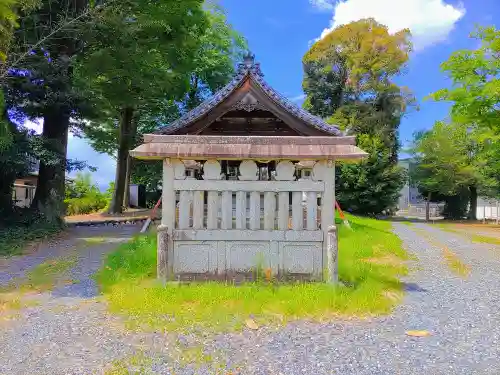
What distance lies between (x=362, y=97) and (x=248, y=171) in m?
28.3

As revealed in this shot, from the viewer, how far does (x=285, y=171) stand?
6039 mm

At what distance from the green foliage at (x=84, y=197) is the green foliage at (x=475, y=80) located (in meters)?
22.1

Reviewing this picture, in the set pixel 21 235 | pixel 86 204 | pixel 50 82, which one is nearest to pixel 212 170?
pixel 21 235

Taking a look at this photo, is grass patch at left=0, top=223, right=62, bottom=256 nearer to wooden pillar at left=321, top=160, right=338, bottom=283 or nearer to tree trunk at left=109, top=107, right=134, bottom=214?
wooden pillar at left=321, top=160, right=338, bottom=283

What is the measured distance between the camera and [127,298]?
214 inches

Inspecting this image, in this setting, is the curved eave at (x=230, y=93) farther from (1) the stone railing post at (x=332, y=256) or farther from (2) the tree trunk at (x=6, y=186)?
(1) the stone railing post at (x=332, y=256)

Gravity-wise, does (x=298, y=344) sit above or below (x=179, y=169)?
below

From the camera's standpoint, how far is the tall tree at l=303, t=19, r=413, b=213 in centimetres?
2950

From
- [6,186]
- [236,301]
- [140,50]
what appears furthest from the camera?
[140,50]

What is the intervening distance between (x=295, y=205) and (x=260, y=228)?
65 cm

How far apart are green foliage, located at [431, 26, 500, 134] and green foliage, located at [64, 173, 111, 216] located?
22.1 m

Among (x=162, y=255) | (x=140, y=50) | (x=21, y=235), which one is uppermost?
(x=140, y=50)

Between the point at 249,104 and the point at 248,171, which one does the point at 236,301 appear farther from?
the point at 249,104

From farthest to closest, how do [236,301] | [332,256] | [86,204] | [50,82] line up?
[86,204] < [50,82] < [332,256] < [236,301]
